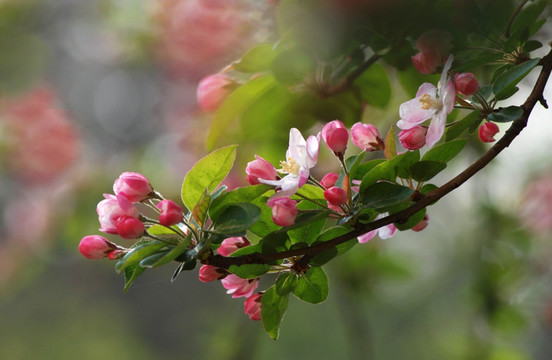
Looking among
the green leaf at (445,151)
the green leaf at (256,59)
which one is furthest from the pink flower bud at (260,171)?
the green leaf at (256,59)

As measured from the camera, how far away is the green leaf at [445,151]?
46cm

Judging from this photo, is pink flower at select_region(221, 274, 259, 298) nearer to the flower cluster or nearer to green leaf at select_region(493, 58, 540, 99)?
the flower cluster

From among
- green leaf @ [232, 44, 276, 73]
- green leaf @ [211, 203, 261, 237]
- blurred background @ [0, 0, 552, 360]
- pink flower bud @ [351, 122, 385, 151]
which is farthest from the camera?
blurred background @ [0, 0, 552, 360]

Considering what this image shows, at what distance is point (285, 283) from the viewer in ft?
1.60

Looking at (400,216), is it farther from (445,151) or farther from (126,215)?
(126,215)

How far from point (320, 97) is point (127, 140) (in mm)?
3006

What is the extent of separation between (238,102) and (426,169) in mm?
320

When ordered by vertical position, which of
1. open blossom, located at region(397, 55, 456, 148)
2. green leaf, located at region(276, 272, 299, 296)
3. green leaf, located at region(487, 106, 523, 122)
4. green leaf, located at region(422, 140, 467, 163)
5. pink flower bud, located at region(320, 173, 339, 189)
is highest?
open blossom, located at region(397, 55, 456, 148)

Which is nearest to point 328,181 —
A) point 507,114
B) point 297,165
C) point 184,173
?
point 297,165

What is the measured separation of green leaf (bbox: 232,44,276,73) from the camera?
27.0 inches

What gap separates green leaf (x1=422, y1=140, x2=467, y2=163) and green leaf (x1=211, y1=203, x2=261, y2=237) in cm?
13

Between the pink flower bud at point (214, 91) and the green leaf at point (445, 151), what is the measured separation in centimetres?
35

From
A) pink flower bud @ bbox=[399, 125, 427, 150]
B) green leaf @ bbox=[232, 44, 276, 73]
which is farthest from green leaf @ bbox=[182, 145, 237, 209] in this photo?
green leaf @ bbox=[232, 44, 276, 73]

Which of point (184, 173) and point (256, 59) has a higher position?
point (256, 59)
